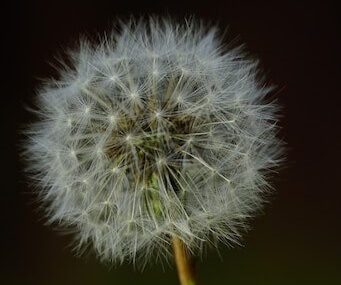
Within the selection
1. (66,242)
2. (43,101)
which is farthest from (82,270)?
(43,101)

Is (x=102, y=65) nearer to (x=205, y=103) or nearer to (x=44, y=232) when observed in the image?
(x=205, y=103)

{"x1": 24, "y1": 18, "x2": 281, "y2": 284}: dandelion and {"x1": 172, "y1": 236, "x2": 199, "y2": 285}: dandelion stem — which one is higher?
{"x1": 24, "y1": 18, "x2": 281, "y2": 284}: dandelion

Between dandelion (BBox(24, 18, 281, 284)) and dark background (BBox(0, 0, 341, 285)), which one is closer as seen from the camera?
dandelion (BBox(24, 18, 281, 284))

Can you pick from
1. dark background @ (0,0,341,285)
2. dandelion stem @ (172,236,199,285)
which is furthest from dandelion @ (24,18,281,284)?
dark background @ (0,0,341,285)

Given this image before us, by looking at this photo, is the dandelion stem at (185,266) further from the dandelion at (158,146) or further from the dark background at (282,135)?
the dark background at (282,135)

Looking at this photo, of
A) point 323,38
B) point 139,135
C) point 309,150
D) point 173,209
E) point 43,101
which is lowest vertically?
point 173,209

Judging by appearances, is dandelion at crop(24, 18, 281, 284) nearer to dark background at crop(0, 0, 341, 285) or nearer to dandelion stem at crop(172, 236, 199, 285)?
dandelion stem at crop(172, 236, 199, 285)

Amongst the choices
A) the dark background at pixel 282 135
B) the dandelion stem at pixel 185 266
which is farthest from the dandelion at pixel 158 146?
the dark background at pixel 282 135
